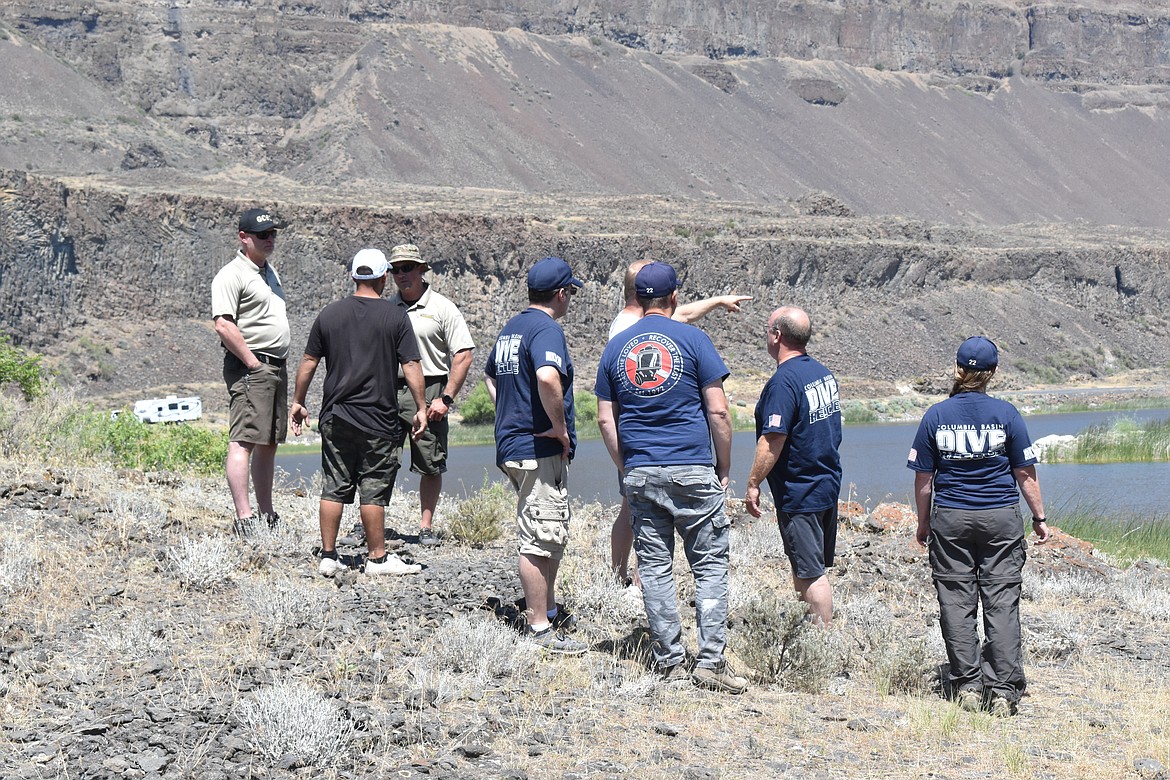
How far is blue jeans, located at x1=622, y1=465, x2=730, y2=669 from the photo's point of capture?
5.87 m

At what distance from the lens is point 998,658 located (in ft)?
19.9

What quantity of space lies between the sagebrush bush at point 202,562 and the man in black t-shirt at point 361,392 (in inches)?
20.9

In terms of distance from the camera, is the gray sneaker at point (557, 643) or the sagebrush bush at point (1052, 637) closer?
the gray sneaker at point (557, 643)

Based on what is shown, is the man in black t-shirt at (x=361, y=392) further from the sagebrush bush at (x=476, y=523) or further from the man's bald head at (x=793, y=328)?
the man's bald head at (x=793, y=328)

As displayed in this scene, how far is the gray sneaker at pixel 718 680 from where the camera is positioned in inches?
228

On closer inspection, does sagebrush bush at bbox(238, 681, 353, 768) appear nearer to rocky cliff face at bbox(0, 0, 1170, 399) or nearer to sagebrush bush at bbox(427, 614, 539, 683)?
sagebrush bush at bbox(427, 614, 539, 683)


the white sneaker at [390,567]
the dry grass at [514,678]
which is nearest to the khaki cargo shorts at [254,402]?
the dry grass at [514,678]

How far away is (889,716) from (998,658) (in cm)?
71

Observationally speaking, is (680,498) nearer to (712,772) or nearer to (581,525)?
(712,772)

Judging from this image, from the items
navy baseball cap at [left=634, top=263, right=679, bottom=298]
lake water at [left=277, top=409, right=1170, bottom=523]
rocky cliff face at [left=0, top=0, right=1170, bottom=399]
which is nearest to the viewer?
navy baseball cap at [left=634, top=263, right=679, bottom=298]

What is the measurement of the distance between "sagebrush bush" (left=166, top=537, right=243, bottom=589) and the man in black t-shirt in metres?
0.53

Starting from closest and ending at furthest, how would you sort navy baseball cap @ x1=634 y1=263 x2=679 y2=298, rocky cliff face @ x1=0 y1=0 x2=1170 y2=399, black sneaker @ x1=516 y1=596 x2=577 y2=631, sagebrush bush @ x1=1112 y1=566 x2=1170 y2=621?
navy baseball cap @ x1=634 y1=263 x2=679 y2=298, black sneaker @ x1=516 y1=596 x2=577 y2=631, sagebrush bush @ x1=1112 y1=566 x2=1170 y2=621, rocky cliff face @ x1=0 y1=0 x2=1170 y2=399

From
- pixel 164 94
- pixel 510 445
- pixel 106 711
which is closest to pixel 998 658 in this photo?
pixel 510 445

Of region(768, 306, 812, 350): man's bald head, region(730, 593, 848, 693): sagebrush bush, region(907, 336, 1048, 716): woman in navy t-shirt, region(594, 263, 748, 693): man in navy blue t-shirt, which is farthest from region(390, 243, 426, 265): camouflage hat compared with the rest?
region(907, 336, 1048, 716): woman in navy t-shirt
